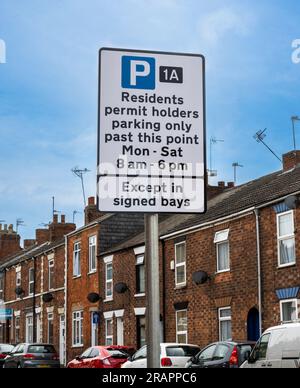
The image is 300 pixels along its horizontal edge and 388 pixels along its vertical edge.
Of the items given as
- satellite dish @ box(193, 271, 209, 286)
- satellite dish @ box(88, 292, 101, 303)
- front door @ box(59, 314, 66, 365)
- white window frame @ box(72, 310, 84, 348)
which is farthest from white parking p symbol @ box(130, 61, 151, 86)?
front door @ box(59, 314, 66, 365)

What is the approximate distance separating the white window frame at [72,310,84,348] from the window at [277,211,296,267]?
57.1 ft

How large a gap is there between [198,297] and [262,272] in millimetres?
4289

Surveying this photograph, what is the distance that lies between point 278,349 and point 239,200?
1407cm

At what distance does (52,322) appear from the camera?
4341cm

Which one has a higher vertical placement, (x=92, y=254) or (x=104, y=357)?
(x=92, y=254)

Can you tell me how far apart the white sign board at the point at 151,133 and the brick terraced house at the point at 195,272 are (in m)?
18.7

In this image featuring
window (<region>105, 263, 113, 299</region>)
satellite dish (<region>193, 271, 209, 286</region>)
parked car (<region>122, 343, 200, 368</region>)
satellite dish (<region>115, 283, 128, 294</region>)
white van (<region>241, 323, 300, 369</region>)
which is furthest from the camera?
window (<region>105, 263, 113, 299</region>)

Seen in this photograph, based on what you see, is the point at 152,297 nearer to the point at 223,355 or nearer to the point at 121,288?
the point at 223,355

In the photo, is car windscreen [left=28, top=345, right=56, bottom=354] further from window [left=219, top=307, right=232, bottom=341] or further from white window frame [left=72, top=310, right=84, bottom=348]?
window [left=219, top=307, right=232, bottom=341]

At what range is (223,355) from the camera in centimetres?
1777

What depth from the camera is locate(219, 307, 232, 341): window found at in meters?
26.1

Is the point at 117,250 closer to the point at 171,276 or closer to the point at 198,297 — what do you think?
the point at 171,276

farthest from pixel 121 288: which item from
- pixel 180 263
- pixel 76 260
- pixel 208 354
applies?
pixel 208 354

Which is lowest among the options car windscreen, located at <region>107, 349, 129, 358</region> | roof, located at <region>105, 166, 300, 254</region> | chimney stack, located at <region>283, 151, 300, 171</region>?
car windscreen, located at <region>107, 349, 129, 358</region>
